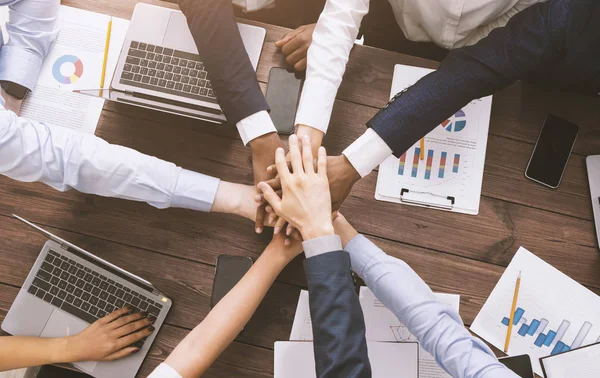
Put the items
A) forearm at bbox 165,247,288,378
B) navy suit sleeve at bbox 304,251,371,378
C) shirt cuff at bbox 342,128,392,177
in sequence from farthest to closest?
shirt cuff at bbox 342,128,392,177, forearm at bbox 165,247,288,378, navy suit sleeve at bbox 304,251,371,378

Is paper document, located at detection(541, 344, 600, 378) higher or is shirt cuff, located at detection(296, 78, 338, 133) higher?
shirt cuff, located at detection(296, 78, 338, 133)

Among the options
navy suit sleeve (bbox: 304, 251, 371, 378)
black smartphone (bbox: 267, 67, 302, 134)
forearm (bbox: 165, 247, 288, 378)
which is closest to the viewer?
navy suit sleeve (bbox: 304, 251, 371, 378)

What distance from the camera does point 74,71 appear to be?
141cm

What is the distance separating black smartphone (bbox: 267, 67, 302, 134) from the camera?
138 cm

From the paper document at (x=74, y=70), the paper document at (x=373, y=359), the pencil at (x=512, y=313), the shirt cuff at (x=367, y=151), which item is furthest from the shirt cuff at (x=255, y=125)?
the pencil at (x=512, y=313)

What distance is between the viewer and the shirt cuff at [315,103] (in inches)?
51.3

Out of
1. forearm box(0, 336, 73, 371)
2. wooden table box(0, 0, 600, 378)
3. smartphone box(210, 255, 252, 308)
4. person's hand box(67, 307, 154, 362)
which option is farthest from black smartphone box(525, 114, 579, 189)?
forearm box(0, 336, 73, 371)

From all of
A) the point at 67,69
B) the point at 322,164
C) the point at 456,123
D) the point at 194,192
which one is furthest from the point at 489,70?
the point at 67,69

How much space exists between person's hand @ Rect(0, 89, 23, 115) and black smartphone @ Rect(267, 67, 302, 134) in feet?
2.33

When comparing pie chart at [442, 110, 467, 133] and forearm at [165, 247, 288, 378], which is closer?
forearm at [165, 247, 288, 378]

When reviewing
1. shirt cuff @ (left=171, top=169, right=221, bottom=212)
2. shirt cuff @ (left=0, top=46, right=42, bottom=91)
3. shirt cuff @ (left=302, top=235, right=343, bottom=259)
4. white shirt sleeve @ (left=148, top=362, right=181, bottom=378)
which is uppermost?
shirt cuff @ (left=0, top=46, right=42, bottom=91)

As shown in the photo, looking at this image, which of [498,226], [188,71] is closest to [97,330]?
[188,71]

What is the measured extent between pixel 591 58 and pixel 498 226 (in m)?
0.50

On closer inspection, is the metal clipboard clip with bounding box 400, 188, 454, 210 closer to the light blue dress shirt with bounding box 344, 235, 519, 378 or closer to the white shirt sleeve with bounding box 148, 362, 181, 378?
the light blue dress shirt with bounding box 344, 235, 519, 378
